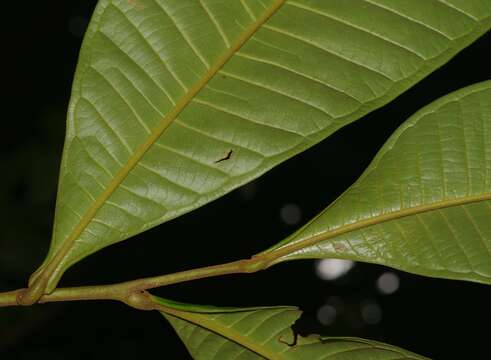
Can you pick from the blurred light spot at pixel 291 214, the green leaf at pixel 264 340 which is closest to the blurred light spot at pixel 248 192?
the blurred light spot at pixel 291 214

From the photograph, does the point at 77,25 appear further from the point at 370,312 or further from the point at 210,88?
the point at 210,88

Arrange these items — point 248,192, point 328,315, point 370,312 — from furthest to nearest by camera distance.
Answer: point 328,315
point 370,312
point 248,192

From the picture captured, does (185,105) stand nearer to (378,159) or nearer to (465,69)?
(378,159)

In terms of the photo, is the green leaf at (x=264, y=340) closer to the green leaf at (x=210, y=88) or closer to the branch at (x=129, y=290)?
the branch at (x=129, y=290)

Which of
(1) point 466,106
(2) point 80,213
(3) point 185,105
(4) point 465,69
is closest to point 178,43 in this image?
(3) point 185,105

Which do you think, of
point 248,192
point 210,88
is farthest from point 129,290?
point 248,192

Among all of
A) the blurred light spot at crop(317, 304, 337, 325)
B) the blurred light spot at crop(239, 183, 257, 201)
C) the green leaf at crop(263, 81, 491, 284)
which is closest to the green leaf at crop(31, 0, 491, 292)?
the green leaf at crop(263, 81, 491, 284)
